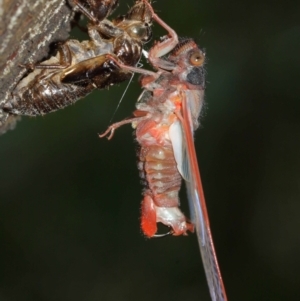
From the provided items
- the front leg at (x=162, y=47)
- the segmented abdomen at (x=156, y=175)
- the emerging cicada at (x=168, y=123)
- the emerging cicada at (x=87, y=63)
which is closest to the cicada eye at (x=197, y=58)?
the emerging cicada at (x=168, y=123)

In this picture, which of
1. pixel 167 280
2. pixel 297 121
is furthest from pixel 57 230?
pixel 297 121

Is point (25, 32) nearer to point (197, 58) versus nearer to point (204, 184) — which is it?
point (197, 58)

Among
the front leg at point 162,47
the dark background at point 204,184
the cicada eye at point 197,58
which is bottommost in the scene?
the dark background at point 204,184

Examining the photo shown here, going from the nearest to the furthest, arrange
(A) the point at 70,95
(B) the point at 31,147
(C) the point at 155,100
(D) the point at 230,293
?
(A) the point at 70,95, (C) the point at 155,100, (B) the point at 31,147, (D) the point at 230,293

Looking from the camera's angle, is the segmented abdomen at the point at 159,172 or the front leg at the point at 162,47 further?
the segmented abdomen at the point at 159,172

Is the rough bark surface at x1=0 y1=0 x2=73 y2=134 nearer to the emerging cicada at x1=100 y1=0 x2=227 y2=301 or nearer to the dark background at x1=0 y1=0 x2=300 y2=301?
the emerging cicada at x1=100 y1=0 x2=227 y2=301

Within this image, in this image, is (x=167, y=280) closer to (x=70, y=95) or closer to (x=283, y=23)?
(x=283, y=23)

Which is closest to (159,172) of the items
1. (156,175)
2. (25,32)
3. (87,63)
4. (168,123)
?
(156,175)

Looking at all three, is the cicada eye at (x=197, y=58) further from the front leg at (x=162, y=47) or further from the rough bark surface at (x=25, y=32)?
the rough bark surface at (x=25, y=32)
